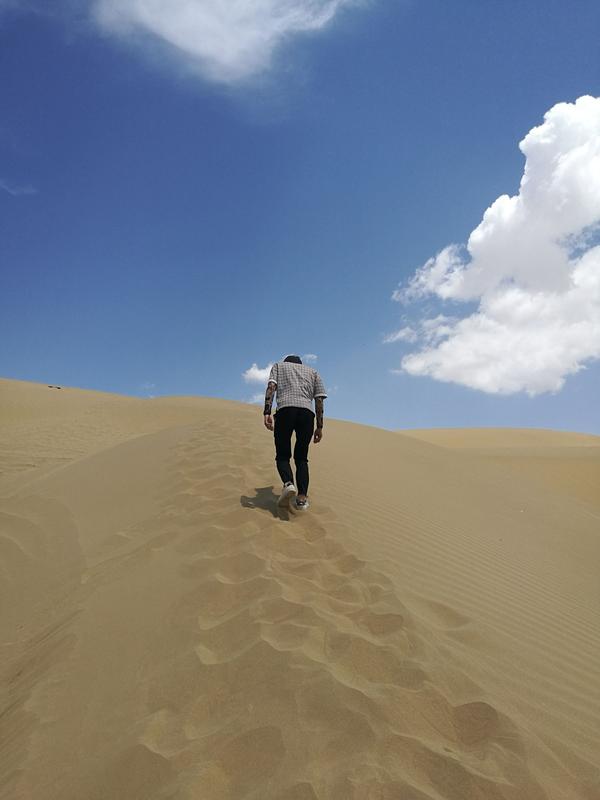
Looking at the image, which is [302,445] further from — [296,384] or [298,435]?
[296,384]

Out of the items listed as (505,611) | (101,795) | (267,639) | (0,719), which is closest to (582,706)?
(505,611)

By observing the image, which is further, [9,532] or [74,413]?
[74,413]

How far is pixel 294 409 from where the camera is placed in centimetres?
552

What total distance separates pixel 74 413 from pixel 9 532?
16.5 m

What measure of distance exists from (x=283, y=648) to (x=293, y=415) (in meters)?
3.04

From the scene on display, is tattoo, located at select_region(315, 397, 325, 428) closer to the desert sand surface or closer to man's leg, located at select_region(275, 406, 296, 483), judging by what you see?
man's leg, located at select_region(275, 406, 296, 483)

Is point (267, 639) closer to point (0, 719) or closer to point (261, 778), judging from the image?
point (261, 778)

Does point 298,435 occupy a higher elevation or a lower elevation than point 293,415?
lower

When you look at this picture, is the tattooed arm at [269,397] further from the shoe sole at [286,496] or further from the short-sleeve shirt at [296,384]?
the shoe sole at [286,496]

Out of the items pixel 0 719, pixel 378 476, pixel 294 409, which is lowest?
pixel 0 719

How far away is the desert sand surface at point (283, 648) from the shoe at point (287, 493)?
0.44 ft

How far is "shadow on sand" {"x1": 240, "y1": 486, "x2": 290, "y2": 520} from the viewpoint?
17.1ft

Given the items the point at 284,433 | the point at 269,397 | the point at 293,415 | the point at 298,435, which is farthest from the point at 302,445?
the point at 269,397

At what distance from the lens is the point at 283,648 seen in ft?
8.98
